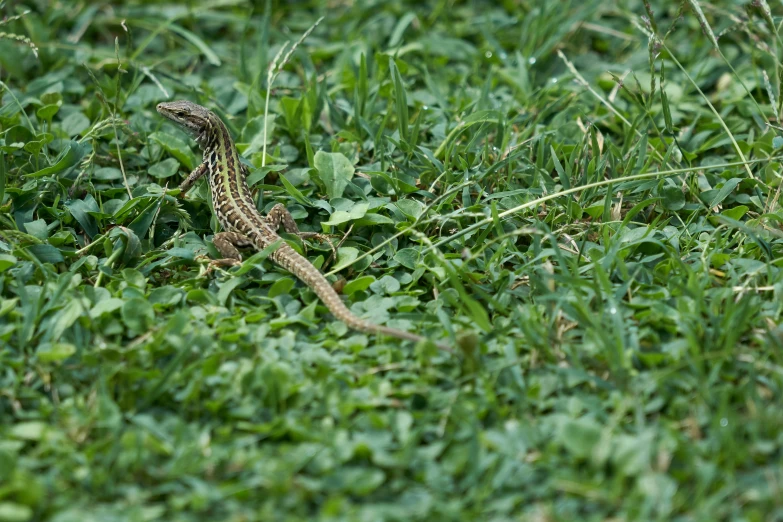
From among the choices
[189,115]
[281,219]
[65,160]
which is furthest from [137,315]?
[189,115]

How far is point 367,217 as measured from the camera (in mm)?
5484

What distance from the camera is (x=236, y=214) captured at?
5.50 meters

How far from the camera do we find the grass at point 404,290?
3.79m

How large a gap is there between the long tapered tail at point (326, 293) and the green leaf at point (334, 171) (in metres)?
0.79

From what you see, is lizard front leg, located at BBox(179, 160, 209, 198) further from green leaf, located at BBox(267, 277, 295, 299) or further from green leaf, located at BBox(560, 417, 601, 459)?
green leaf, located at BBox(560, 417, 601, 459)

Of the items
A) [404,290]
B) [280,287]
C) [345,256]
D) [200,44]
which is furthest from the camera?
[200,44]

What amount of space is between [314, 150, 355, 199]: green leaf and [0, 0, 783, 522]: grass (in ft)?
0.06

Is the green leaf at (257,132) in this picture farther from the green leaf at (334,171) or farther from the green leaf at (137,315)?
the green leaf at (137,315)

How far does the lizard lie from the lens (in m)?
4.83

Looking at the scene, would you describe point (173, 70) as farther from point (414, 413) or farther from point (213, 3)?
point (414, 413)

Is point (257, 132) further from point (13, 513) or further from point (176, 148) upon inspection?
point (13, 513)

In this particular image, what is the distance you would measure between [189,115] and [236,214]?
111 centimetres

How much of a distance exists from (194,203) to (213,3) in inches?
130

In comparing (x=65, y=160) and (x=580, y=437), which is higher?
(x=65, y=160)
